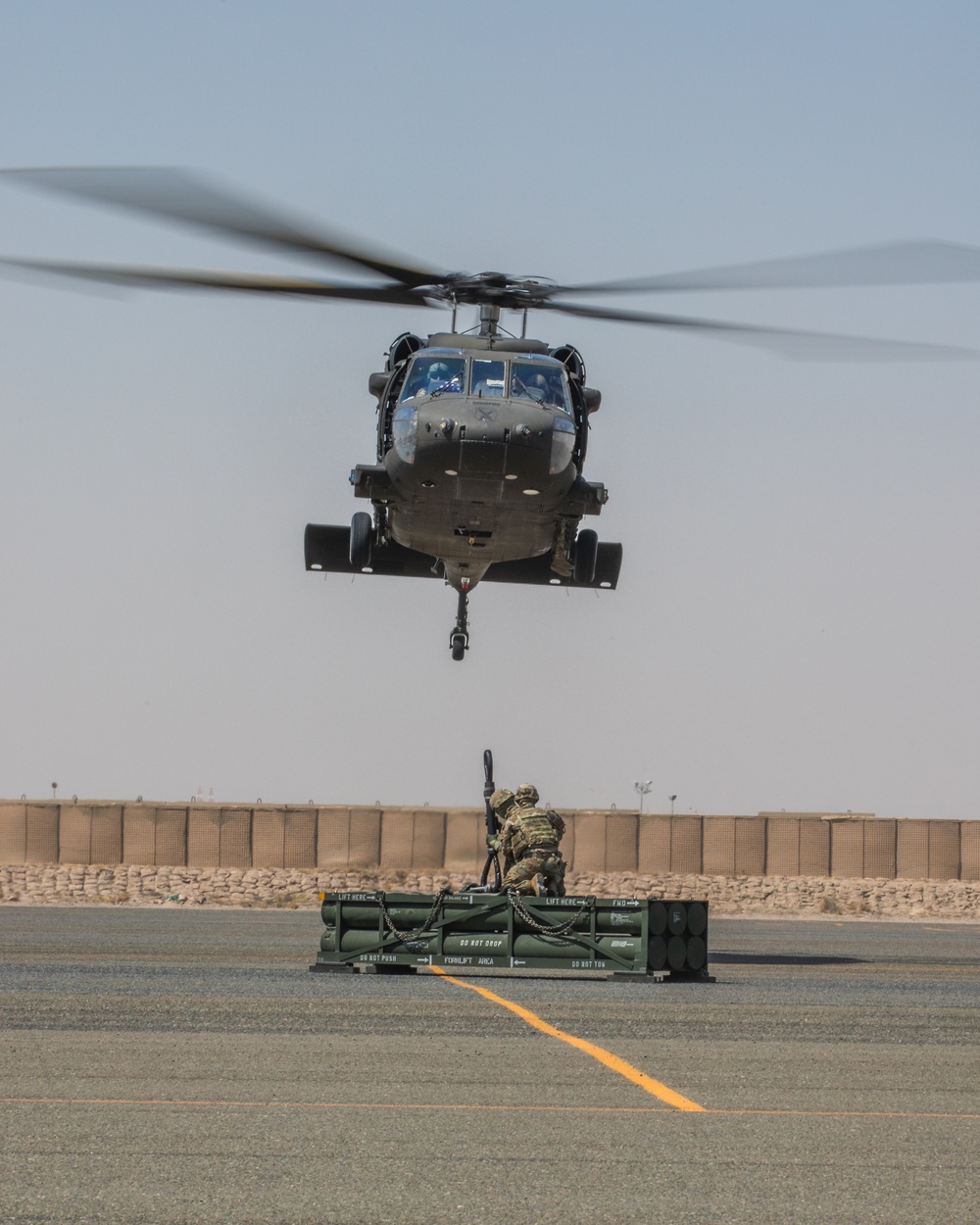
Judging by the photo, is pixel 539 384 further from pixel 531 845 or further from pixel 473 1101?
A: pixel 473 1101

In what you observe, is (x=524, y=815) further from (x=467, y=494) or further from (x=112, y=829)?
(x=112, y=829)

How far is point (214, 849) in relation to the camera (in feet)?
156

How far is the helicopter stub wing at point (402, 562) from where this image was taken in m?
23.3

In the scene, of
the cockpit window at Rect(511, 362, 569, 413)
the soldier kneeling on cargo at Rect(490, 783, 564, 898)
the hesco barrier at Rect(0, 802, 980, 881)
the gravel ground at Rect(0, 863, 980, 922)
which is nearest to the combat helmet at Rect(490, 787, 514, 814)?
the soldier kneeling on cargo at Rect(490, 783, 564, 898)

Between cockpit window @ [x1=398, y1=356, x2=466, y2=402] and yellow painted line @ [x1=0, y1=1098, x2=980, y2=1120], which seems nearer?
yellow painted line @ [x1=0, y1=1098, x2=980, y2=1120]

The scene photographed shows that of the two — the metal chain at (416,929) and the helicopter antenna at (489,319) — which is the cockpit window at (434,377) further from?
the metal chain at (416,929)

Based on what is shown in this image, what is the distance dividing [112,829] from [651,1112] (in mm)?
41482

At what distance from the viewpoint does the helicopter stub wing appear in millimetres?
23266

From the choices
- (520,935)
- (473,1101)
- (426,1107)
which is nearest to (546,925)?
(520,935)

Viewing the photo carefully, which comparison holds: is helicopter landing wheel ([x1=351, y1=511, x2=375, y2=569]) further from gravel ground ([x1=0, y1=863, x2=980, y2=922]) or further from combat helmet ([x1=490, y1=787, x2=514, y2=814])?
gravel ground ([x1=0, y1=863, x2=980, y2=922])

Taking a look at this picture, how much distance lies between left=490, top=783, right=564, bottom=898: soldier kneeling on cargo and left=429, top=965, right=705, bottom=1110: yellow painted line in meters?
2.74

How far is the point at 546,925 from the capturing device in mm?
17203

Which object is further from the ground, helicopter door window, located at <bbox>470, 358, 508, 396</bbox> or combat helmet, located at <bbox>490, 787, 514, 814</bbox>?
helicopter door window, located at <bbox>470, 358, 508, 396</bbox>

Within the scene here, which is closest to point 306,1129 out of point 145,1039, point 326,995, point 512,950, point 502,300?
point 145,1039
